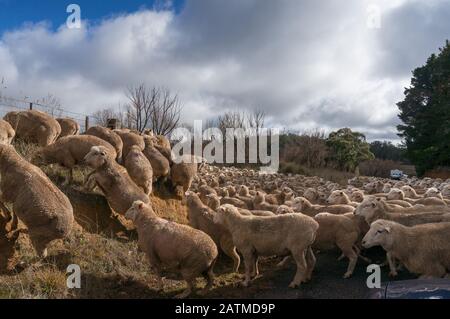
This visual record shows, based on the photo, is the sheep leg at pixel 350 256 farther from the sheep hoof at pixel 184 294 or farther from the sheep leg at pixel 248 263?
the sheep hoof at pixel 184 294

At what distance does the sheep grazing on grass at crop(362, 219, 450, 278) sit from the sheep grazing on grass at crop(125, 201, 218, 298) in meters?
3.07

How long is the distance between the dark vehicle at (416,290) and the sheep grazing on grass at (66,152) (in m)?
7.49

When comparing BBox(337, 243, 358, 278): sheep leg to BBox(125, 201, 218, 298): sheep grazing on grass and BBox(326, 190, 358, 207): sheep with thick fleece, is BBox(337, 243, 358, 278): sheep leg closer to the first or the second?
BBox(125, 201, 218, 298): sheep grazing on grass

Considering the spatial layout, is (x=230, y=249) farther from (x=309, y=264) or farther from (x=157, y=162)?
(x=157, y=162)

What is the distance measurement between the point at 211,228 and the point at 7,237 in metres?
4.23

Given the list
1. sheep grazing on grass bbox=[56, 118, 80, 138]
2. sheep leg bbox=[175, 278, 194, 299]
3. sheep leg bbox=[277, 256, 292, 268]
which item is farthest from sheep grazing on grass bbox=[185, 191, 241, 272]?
sheep grazing on grass bbox=[56, 118, 80, 138]

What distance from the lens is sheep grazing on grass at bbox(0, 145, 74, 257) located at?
745 cm

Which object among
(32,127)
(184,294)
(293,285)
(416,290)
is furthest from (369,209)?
(32,127)

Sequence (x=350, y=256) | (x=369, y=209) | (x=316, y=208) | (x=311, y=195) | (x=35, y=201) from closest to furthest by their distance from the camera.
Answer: (x=35, y=201) < (x=350, y=256) < (x=369, y=209) < (x=316, y=208) < (x=311, y=195)

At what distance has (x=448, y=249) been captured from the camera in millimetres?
7633

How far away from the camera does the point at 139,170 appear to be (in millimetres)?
11492
